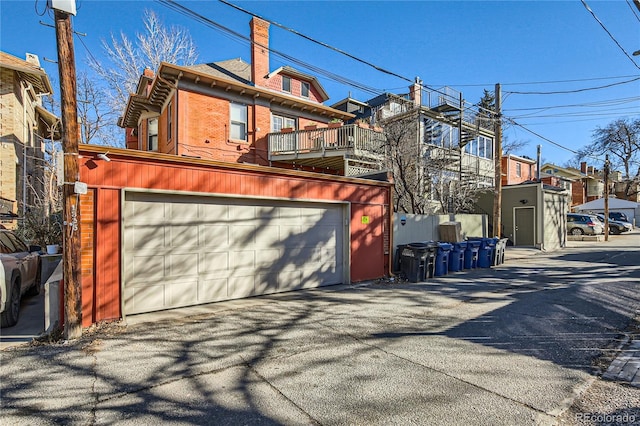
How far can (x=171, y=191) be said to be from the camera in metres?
6.64

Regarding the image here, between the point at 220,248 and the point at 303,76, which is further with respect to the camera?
the point at 303,76

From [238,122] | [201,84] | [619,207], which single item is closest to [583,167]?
[619,207]

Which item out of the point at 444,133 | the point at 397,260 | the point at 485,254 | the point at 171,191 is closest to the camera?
the point at 171,191

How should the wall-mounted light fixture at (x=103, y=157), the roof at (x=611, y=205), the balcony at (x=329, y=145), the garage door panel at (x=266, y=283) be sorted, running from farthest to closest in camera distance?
the roof at (x=611, y=205), the balcony at (x=329, y=145), the garage door panel at (x=266, y=283), the wall-mounted light fixture at (x=103, y=157)

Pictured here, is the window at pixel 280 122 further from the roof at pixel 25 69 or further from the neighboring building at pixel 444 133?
the roof at pixel 25 69

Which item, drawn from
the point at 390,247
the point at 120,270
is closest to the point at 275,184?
the point at 120,270

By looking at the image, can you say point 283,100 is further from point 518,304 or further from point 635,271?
point 635,271

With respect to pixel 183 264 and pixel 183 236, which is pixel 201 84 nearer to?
pixel 183 236

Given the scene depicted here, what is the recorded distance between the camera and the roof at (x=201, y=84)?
13.8 metres

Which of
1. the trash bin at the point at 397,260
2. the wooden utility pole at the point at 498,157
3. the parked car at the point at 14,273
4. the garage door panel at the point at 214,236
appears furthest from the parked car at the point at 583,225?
the parked car at the point at 14,273

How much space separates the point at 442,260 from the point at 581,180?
51465 millimetres

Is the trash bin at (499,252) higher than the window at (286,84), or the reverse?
the window at (286,84)

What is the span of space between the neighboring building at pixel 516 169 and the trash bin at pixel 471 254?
2199 cm

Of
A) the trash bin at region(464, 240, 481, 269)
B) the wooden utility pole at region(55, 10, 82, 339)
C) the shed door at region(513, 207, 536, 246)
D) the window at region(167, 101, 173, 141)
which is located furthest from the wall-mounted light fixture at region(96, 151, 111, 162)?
the shed door at region(513, 207, 536, 246)
